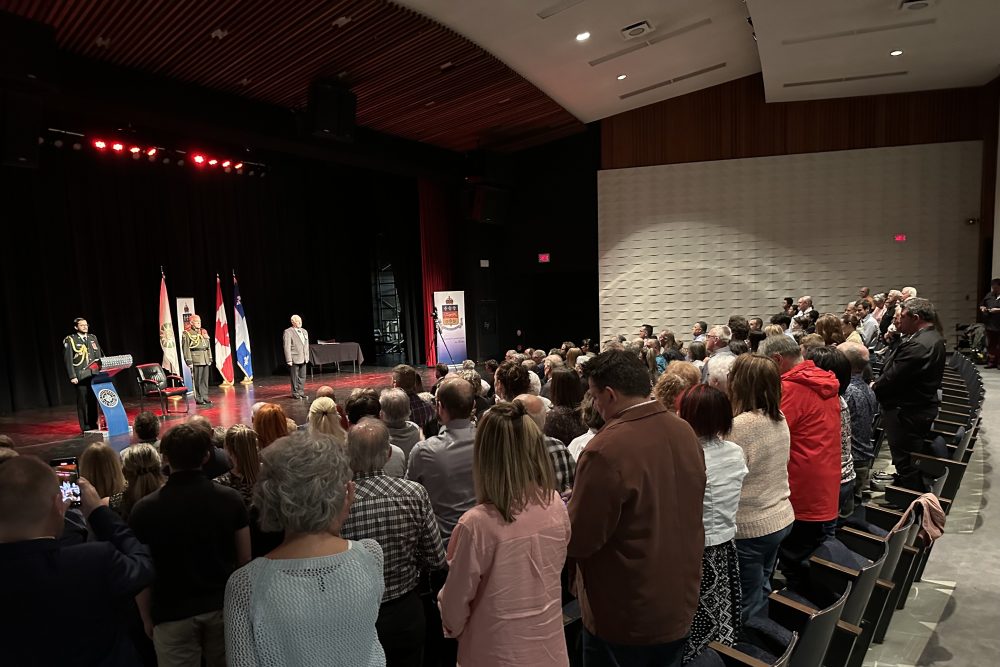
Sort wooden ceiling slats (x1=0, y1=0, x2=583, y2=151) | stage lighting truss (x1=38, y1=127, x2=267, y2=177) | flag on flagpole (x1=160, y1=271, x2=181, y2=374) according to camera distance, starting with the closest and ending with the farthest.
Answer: wooden ceiling slats (x1=0, y1=0, x2=583, y2=151), stage lighting truss (x1=38, y1=127, x2=267, y2=177), flag on flagpole (x1=160, y1=271, x2=181, y2=374)

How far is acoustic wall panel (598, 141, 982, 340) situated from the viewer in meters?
11.3

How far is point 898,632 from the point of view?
2.82 m

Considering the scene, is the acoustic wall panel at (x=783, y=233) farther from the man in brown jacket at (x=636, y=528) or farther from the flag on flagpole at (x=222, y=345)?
the man in brown jacket at (x=636, y=528)

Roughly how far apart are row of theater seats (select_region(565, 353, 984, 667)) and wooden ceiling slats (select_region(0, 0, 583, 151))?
642cm

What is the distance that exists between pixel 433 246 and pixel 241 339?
4.70 metres

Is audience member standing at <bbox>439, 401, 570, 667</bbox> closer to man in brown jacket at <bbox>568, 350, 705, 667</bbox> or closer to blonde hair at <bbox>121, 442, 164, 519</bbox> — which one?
man in brown jacket at <bbox>568, 350, 705, 667</bbox>

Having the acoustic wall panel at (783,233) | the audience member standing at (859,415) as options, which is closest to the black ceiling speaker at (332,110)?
the acoustic wall panel at (783,233)

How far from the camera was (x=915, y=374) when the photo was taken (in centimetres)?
420

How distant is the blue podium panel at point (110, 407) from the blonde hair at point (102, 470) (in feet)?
17.9

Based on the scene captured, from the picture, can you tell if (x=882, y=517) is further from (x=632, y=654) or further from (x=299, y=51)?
(x=299, y=51)

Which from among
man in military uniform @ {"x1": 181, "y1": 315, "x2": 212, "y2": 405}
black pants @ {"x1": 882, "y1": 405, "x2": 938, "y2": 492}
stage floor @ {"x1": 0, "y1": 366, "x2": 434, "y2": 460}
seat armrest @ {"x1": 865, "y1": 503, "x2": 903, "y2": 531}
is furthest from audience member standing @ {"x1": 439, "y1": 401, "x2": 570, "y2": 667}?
man in military uniform @ {"x1": 181, "y1": 315, "x2": 212, "y2": 405}

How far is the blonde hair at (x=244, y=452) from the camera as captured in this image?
2.59m

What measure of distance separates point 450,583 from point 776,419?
1.45 meters

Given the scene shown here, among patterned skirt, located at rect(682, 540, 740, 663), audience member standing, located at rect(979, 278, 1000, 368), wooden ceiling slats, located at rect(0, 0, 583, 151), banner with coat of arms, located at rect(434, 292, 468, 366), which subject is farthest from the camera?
banner with coat of arms, located at rect(434, 292, 468, 366)
